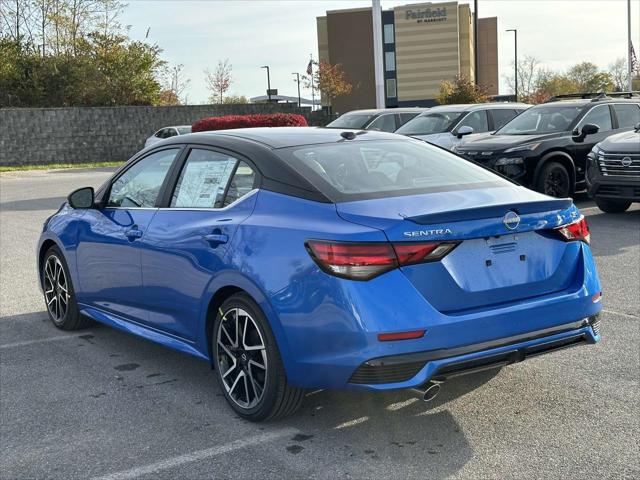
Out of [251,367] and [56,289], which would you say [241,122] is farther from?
[251,367]

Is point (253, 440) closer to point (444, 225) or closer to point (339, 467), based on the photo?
point (339, 467)

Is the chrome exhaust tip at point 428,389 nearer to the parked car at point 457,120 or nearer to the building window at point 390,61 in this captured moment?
the parked car at point 457,120

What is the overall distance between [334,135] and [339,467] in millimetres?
2201

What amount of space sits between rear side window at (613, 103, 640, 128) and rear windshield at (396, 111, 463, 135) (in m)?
3.54

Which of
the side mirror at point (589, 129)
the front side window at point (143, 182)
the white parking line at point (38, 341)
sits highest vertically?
the side mirror at point (589, 129)

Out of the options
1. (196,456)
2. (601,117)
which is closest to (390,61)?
(601,117)

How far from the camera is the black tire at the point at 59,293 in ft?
20.2

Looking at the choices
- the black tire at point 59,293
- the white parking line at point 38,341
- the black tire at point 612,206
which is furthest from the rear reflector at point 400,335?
the black tire at point 612,206

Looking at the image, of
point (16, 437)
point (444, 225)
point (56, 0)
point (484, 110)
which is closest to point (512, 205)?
point (444, 225)

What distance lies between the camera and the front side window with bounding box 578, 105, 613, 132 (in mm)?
13367

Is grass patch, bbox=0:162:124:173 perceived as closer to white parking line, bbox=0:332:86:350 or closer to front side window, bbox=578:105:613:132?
front side window, bbox=578:105:613:132

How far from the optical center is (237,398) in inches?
171

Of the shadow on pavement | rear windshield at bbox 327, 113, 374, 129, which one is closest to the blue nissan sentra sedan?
the shadow on pavement

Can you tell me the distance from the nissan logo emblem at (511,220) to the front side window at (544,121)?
975 centimetres
